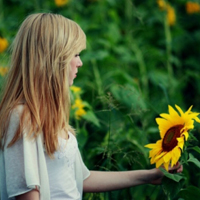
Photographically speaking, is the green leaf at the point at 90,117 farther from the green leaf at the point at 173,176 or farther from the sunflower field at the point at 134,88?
the green leaf at the point at 173,176

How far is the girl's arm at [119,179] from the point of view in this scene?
171cm

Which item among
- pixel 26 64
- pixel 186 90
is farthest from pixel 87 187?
pixel 186 90

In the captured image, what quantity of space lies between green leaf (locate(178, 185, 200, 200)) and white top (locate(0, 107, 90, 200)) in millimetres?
389

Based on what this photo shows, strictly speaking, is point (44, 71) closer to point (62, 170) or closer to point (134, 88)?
point (62, 170)

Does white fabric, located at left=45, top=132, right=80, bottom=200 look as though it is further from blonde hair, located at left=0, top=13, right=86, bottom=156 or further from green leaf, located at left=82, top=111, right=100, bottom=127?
green leaf, located at left=82, top=111, right=100, bottom=127

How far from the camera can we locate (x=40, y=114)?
1530 mm

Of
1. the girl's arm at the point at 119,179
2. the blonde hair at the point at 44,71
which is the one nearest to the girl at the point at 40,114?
the blonde hair at the point at 44,71

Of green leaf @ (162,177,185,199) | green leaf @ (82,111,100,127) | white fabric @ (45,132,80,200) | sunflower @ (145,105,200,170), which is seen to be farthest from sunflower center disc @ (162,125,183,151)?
green leaf @ (82,111,100,127)

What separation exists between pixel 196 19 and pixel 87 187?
3.00m

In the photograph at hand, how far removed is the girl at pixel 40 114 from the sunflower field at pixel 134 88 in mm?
176

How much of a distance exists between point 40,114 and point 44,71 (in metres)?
0.14

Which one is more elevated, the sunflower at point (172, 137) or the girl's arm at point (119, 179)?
the sunflower at point (172, 137)

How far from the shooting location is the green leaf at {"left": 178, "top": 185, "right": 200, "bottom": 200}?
1615 mm

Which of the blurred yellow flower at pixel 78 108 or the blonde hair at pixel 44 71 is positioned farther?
the blurred yellow flower at pixel 78 108
